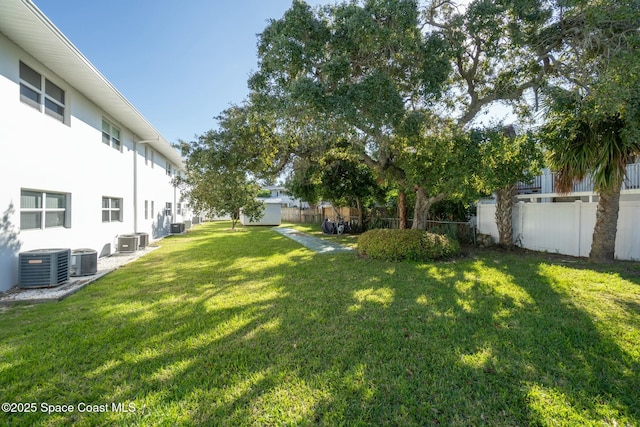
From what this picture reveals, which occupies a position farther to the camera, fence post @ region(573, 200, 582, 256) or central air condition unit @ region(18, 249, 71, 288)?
fence post @ region(573, 200, 582, 256)

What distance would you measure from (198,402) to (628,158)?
34.0ft

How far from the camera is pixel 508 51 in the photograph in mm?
7512

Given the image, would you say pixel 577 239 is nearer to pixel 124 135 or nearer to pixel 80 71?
pixel 80 71

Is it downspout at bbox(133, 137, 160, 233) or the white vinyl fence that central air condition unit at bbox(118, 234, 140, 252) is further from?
the white vinyl fence

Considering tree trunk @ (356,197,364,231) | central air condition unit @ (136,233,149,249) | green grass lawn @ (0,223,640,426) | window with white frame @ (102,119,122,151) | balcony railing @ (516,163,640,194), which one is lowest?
green grass lawn @ (0,223,640,426)

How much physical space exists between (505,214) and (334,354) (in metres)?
9.89

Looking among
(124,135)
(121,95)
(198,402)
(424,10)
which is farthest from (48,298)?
(424,10)

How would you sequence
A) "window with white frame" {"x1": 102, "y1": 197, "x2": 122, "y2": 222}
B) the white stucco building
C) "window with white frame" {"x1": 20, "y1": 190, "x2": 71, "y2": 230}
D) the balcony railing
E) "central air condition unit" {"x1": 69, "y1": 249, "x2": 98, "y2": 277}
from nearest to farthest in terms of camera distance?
1. the white stucco building
2. "window with white frame" {"x1": 20, "y1": 190, "x2": 71, "y2": 230}
3. "central air condition unit" {"x1": 69, "y1": 249, "x2": 98, "y2": 277}
4. the balcony railing
5. "window with white frame" {"x1": 102, "y1": 197, "x2": 122, "y2": 222}

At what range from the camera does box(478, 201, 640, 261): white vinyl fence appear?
771cm

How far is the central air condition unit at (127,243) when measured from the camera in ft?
34.4

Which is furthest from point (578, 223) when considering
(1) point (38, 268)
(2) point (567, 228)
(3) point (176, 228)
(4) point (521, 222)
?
(3) point (176, 228)

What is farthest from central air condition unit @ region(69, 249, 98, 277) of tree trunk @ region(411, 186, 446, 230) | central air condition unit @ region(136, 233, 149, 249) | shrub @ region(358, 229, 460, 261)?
tree trunk @ region(411, 186, 446, 230)

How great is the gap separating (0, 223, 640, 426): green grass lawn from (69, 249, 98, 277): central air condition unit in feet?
4.70

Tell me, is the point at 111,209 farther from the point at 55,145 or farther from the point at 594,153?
the point at 594,153
